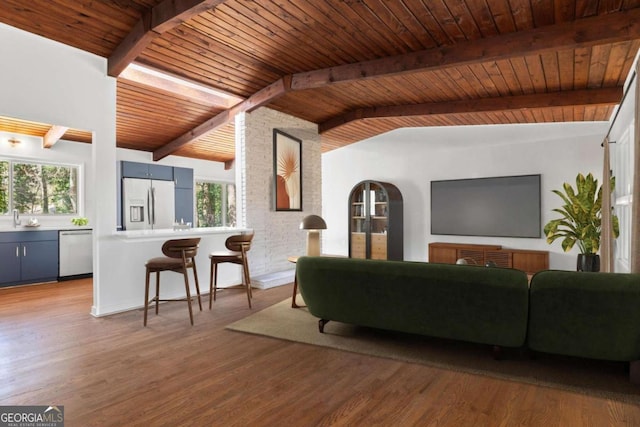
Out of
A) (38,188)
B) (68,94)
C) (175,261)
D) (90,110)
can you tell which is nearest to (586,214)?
(175,261)

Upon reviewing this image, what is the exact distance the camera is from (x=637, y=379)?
239 cm

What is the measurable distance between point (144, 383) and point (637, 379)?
3.16 meters

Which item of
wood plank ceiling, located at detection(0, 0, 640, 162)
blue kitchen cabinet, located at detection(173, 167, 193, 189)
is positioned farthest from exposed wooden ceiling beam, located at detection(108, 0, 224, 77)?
blue kitchen cabinet, located at detection(173, 167, 193, 189)

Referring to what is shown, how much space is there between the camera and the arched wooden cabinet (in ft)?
26.1

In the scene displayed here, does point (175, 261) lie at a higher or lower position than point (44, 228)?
lower

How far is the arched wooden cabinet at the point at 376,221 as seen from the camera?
7.96 meters

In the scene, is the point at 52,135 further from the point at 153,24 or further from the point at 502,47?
the point at 502,47

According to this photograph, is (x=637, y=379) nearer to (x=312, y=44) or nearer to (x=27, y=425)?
(x=27, y=425)

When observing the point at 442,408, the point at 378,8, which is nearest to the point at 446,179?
the point at 378,8

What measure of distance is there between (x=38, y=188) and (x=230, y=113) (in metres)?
3.53

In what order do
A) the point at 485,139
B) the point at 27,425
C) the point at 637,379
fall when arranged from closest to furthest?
the point at 27,425
the point at 637,379
the point at 485,139

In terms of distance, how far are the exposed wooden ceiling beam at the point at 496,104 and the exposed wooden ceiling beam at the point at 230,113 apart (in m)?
1.78

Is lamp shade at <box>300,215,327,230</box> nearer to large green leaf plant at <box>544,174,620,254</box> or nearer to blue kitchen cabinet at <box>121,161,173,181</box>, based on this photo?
large green leaf plant at <box>544,174,620,254</box>

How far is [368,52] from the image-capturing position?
4.29 metres
